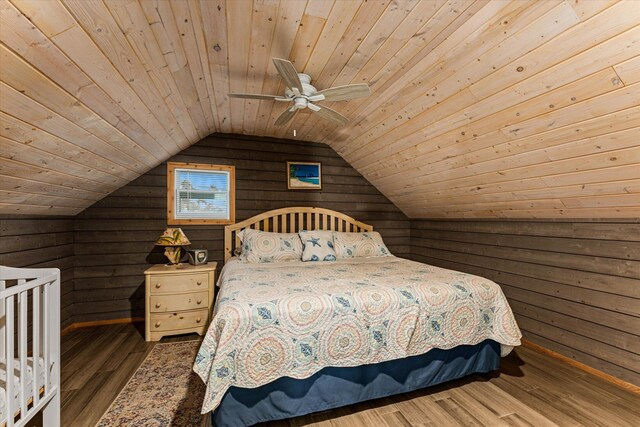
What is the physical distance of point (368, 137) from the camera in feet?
11.4

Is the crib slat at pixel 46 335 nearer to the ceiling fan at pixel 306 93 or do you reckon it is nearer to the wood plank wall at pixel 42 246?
the wood plank wall at pixel 42 246

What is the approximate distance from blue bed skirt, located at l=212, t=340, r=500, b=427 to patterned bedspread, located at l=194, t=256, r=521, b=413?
4.0 inches

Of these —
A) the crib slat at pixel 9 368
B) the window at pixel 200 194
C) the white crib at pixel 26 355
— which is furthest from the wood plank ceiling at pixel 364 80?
the crib slat at pixel 9 368

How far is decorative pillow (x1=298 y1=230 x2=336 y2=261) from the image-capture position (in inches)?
133

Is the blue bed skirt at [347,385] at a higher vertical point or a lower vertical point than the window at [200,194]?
lower

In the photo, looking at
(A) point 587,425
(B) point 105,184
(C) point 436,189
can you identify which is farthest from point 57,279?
(C) point 436,189

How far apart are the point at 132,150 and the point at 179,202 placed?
109 centimetres

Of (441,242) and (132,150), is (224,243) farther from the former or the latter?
(441,242)

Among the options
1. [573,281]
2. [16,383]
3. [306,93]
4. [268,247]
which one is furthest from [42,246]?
[573,281]

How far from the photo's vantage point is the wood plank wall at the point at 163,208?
3342 mm

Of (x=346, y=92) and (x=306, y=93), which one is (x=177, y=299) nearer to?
(x=306, y=93)

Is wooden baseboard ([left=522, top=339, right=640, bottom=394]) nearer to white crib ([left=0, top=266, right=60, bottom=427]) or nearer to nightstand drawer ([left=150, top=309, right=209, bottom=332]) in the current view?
nightstand drawer ([left=150, top=309, right=209, bottom=332])

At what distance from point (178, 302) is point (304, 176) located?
2.22 metres

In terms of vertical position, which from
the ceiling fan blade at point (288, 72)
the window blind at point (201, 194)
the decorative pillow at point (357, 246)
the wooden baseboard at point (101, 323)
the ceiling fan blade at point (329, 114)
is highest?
the ceiling fan blade at point (288, 72)
